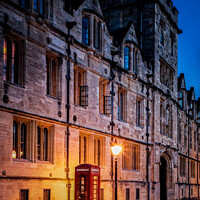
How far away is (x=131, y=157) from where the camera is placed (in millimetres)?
31969

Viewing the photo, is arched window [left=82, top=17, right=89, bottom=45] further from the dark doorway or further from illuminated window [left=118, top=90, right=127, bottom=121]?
the dark doorway

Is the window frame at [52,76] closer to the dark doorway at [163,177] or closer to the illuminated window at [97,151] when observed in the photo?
the illuminated window at [97,151]

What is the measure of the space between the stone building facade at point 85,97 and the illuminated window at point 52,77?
48mm

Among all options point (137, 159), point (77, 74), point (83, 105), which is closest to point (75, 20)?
point (77, 74)

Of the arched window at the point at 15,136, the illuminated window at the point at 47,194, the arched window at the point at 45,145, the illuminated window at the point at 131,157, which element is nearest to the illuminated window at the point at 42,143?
the arched window at the point at 45,145

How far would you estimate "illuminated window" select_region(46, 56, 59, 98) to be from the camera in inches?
873

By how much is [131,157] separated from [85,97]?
28.3 feet

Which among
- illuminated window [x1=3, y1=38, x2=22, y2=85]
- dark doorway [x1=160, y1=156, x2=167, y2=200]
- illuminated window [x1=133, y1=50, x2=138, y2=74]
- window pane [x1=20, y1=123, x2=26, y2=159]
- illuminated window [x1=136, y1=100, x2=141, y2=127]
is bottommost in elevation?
dark doorway [x1=160, y1=156, x2=167, y2=200]

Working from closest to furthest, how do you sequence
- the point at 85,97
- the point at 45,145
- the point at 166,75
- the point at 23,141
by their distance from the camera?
the point at 23,141 → the point at 45,145 → the point at 85,97 → the point at 166,75

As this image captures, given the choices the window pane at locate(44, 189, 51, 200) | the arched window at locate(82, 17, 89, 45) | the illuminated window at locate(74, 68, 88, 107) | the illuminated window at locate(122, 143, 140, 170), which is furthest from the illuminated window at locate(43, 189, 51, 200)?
the illuminated window at locate(122, 143, 140, 170)

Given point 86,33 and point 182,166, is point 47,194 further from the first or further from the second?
point 182,166

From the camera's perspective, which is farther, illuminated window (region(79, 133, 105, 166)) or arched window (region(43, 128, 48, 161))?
illuminated window (region(79, 133, 105, 166))

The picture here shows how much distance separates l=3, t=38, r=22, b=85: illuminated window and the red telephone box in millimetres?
5623

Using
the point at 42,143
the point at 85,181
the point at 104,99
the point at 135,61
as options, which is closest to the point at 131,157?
the point at 104,99
